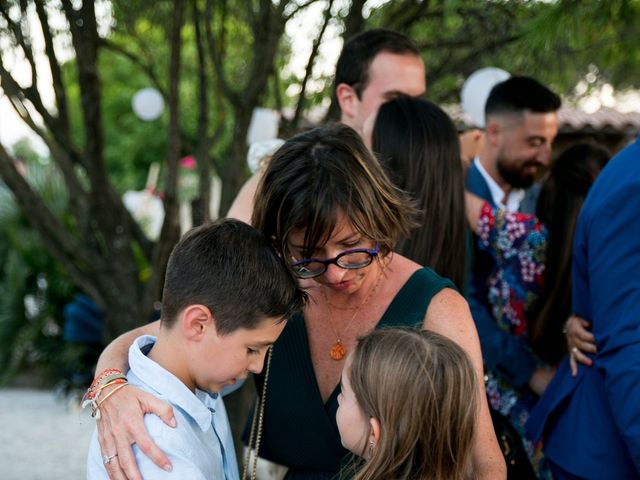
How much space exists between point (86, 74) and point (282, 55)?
2566 millimetres

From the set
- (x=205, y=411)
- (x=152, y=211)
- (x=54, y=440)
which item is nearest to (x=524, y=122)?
(x=205, y=411)

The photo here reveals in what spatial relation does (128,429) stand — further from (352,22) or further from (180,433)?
(352,22)

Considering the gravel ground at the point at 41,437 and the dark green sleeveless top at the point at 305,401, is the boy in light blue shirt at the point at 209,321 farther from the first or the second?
the gravel ground at the point at 41,437

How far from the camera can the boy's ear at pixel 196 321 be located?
2057 millimetres

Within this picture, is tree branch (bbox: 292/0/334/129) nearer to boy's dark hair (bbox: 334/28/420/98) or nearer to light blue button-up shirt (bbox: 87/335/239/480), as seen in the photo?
boy's dark hair (bbox: 334/28/420/98)

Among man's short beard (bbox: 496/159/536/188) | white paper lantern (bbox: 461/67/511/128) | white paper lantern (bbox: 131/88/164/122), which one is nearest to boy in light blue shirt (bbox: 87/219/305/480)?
man's short beard (bbox: 496/159/536/188)

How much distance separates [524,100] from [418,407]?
2733mm

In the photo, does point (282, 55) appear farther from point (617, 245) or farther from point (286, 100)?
point (617, 245)

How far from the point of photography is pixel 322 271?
2242 millimetres

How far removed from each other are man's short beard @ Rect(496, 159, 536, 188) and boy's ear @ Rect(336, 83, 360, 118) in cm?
113

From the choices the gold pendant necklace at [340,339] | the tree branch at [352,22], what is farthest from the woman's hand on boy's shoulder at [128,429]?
the tree branch at [352,22]

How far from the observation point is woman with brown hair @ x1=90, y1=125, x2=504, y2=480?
85.7 inches

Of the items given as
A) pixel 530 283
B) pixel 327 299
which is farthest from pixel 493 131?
pixel 327 299

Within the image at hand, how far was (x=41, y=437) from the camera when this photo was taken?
912cm
